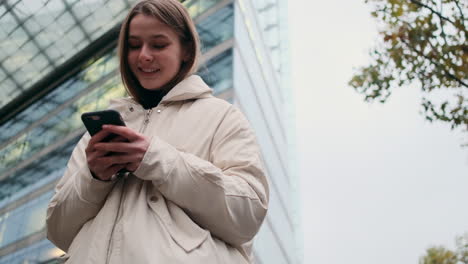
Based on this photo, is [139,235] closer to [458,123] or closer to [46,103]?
[458,123]

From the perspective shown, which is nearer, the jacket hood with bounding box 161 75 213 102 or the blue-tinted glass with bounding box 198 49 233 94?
the jacket hood with bounding box 161 75 213 102

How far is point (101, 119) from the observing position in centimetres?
119

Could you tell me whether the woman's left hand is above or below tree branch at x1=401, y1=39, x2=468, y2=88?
above

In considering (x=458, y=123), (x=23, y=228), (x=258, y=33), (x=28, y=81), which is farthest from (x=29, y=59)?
(x=458, y=123)

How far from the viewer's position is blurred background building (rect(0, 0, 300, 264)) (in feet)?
50.3

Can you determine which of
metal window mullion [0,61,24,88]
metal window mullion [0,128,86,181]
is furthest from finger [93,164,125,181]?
metal window mullion [0,61,24,88]

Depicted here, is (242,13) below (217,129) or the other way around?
below

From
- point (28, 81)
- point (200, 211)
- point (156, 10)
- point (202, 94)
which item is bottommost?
point (28, 81)

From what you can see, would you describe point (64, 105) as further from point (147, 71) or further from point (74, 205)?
point (74, 205)

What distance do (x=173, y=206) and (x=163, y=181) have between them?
0.30 feet

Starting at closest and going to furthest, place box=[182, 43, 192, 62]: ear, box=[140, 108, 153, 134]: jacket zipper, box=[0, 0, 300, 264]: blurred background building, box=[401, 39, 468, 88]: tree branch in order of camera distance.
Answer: box=[140, 108, 153, 134]: jacket zipper
box=[182, 43, 192, 62]: ear
box=[401, 39, 468, 88]: tree branch
box=[0, 0, 300, 264]: blurred background building

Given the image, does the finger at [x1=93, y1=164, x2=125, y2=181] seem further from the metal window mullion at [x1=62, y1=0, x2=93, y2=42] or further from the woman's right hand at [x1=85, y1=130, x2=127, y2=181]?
the metal window mullion at [x1=62, y1=0, x2=93, y2=42]

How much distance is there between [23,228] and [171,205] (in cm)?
1664

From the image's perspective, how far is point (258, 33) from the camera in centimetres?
2164
